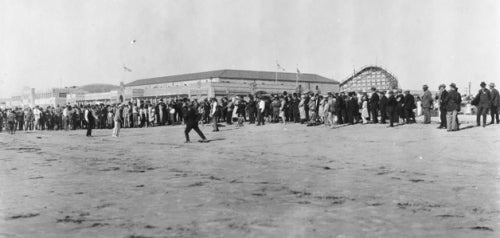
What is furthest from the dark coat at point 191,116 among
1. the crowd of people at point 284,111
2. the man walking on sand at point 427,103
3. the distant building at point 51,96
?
the distant building at point 51,96

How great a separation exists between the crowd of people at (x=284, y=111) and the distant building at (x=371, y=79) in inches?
2877

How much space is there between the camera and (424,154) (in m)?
13.7

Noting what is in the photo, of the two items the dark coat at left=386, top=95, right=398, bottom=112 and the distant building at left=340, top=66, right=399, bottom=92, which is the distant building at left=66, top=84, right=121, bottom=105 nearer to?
the distant building at left=340, top=66, right=399, bottom=92

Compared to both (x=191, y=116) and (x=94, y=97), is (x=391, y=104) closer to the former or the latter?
(x=191, y=116)

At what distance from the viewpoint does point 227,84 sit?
80125 millimetres

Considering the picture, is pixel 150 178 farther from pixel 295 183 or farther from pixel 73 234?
pixel 73 234

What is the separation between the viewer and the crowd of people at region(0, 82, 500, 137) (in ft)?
62.7

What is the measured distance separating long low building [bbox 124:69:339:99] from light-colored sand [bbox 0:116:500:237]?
2131 inches

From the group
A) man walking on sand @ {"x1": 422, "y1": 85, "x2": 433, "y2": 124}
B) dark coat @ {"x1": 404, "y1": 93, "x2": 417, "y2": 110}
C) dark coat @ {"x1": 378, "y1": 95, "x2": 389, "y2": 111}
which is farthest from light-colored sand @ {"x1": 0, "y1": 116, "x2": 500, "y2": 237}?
dark coat @ {"x1": 404, "y1": 93, "x2": 417, "y2": 110}

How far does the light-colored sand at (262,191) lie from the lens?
241 inches

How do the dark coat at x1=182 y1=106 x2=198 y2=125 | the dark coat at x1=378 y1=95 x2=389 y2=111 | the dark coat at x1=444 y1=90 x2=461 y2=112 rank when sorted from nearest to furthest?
the dark coat at x1=444 y1=90 x2=461 y2=112 → the dark coat at x1=182 y1=106 x2=198 y2=125 → the dark coat at x1=378 y1=95 x2=389 y2=111

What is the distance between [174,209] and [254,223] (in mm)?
1447

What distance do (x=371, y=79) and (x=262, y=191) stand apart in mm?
109072

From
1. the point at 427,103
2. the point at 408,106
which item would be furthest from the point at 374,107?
the point at 427,103
